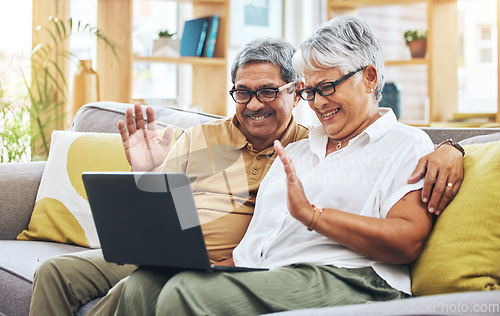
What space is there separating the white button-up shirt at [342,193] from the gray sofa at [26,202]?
0.99 feet

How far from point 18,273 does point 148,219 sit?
0.75 m

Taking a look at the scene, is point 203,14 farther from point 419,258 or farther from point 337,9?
point 419,258

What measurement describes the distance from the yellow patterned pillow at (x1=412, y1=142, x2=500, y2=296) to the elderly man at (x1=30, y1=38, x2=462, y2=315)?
59 cm

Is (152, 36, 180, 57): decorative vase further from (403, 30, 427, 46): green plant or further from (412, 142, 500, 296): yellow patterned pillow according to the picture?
(412, 142, 500, 296): yellow patterned pillow

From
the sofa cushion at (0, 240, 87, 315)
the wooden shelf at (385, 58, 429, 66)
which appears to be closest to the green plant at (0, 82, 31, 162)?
the sofa cushion at (0, 240, 87, 315)

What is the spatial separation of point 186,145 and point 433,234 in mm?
850

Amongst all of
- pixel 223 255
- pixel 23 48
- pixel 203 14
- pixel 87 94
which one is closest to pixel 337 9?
pixel 203 14

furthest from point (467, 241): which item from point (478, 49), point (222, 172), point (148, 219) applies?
point (478, 49)

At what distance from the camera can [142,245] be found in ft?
4.00

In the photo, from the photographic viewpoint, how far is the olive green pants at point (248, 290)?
1.14 metres

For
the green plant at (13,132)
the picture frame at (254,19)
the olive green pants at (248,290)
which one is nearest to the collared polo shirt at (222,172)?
the olive green pants at (248,290)

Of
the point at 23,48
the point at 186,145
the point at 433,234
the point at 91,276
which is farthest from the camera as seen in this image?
the point at 23,48

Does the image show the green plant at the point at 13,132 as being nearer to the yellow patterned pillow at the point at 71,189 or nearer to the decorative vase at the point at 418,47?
the yellow patterned pillow at the point at 71,189

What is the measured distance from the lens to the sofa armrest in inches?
83.4
